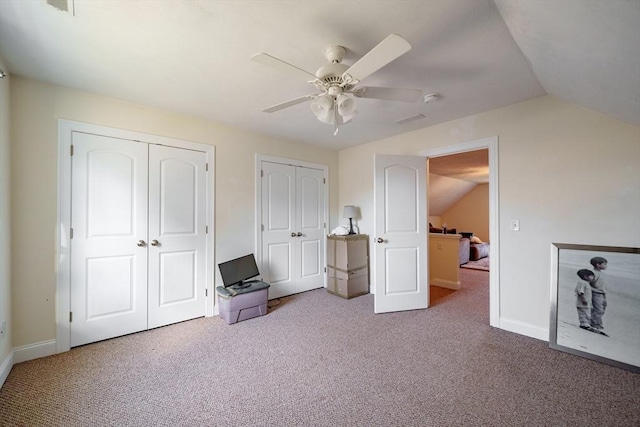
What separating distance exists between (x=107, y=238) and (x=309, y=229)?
2576 mm

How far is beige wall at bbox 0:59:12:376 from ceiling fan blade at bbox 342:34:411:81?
2.65 meters

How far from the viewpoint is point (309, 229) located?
4250 millimetres

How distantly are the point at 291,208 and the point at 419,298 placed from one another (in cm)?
222

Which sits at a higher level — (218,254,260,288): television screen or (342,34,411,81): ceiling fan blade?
(342,34,411,81): ceiling fan blade

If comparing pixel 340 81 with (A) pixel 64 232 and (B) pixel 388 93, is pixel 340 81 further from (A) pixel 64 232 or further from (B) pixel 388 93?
(A) pixel 64 232

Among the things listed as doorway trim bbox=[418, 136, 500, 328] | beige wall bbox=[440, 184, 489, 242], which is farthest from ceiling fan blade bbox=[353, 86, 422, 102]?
beige wall bbox=[440, 184, 489, 242]

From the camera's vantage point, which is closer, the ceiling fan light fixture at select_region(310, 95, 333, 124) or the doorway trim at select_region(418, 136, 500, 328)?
the ceiling fan light fixture at select_region(310, 95, 333, 124)

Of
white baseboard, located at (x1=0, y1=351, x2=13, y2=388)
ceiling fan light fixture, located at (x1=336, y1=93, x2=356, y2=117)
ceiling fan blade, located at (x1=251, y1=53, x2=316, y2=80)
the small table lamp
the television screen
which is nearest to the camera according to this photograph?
ceiling fan blade, located at (x1=251, y1=53, x2=316, y2=80)

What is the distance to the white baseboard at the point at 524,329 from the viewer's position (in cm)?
254

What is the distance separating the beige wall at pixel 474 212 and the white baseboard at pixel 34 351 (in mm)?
9286

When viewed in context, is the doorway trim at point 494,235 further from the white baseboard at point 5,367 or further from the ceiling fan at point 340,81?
the white baseboard at point 5,367

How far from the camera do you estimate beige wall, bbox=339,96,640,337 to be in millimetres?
2191

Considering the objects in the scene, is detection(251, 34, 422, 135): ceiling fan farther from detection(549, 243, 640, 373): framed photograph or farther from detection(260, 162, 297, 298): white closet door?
detection(549, 243, 640, 373): framed photograph

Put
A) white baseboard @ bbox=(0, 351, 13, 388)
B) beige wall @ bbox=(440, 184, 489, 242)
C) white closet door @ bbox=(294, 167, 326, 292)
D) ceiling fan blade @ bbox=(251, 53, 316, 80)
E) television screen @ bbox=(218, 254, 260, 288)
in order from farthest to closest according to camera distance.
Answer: beige wall @ bbox=(440, 184, 489, 242) → white closet door @ bbox=(294, 167, 326, 292) → television screen @ bbox=(218, 254, 260, 288) → white baseboard @ bbox=(0, 351, 13, 388) → ceiling fan blade @ bbox=(251, 53, 316, 80)
